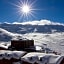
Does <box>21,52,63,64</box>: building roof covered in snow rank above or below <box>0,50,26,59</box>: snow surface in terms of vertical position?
below

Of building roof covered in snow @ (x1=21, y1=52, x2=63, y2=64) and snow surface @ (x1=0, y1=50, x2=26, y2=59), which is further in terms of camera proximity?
snow surface @ (x1=0, y1=50, x2=26, y2=59)

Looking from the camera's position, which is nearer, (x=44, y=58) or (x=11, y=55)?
(x=44, y=58)

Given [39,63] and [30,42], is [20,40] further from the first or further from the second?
[39,63]

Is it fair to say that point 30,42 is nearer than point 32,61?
No

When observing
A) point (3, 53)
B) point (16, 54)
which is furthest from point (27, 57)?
point (3, 53)

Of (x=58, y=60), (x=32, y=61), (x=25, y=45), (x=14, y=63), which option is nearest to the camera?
(x=58, y=60)

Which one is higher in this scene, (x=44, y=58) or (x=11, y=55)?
(x=11, y=55)

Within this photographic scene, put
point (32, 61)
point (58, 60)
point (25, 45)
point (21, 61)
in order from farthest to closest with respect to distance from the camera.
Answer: point (25, 45), point (21, 61), point (32, 61), point (58, 60)

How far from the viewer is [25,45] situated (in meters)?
81.8

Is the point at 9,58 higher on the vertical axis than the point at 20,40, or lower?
lower

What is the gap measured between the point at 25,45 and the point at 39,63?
39.0 m

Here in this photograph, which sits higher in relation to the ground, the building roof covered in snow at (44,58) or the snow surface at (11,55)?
the snow surface at (11,55)

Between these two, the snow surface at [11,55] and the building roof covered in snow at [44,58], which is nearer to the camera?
the building roof covered in snow at [44,58]

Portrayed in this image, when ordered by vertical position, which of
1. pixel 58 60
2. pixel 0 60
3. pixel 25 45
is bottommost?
pixel 58 60
